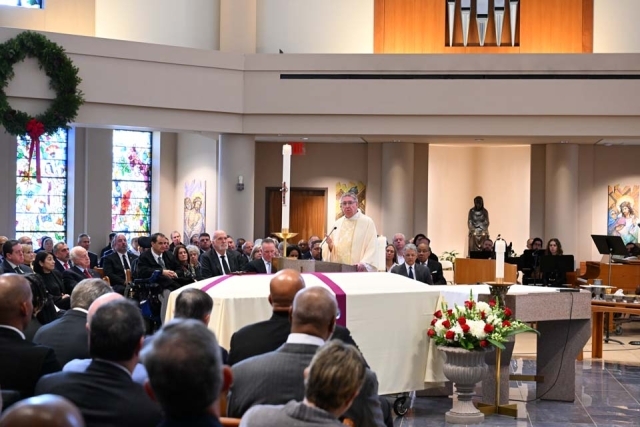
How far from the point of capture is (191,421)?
2342 mm

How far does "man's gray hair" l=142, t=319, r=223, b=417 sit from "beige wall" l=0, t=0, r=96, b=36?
17084 millimetres

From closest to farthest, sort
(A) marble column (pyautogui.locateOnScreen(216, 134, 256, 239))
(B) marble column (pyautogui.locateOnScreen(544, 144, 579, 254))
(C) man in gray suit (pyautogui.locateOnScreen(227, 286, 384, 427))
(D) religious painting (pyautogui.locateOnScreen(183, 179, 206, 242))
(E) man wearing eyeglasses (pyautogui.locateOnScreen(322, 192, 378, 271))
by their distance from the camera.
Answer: (C) man in gray suit (pyautogui.locateOnScreen(227, 286, 384, 427)) → (E) man wearing eyeglasses (pyautogui.locateOnScreen(322, 192, 378, 271)) → (A) marble column (pyautogui.locateOnScreen(216, 134, 256, 239)) → (B) marble column (pyautogui.locateOnScreen(544, 144, 579, 254)) → (D) religious painting (pyautogui.locateOnScreen(183, 179, 206, 242))

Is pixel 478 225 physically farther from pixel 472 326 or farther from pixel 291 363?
pixel 291 363

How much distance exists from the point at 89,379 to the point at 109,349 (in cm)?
12

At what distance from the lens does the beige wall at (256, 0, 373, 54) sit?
61.3ft

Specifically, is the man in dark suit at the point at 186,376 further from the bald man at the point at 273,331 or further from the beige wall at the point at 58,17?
the beige wall at the point at 58,17

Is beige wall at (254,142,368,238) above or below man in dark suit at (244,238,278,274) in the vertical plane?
above

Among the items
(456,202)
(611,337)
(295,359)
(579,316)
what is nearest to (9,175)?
(456,202)

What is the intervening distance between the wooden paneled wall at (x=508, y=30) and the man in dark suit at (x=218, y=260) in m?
6.68

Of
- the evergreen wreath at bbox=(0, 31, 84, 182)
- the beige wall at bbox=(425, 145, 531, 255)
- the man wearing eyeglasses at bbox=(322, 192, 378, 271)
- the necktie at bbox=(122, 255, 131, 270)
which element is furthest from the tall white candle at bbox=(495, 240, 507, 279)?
the beige wall at bbox=(425, 145, 531, 255)

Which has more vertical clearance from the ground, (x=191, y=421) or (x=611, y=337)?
(x=191, y=421)

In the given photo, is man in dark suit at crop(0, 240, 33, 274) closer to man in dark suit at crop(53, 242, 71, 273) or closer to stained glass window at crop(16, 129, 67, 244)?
man in dark suit at crop(53, 242, 71, 273)

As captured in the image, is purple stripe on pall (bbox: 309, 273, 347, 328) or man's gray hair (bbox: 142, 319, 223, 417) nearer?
man's gray hair (bbox: 142, 319, 223, 417)

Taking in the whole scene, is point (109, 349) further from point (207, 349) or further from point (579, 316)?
point (579, 316)
